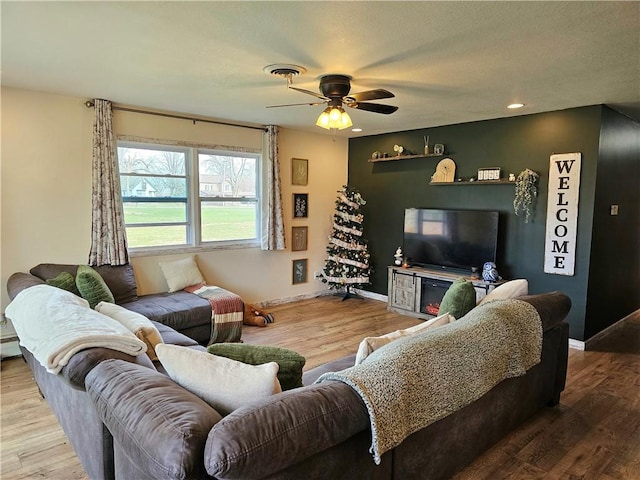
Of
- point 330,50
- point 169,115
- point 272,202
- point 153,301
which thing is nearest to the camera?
point 330,50

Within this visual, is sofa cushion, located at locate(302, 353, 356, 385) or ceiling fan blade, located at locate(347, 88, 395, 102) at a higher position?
ceiling fan blade, located at locate(347, 88, 395, 102)

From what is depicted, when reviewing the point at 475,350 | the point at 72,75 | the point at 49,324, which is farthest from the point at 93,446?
the point at 72,75

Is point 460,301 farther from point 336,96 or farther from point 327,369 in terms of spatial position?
point 336,96

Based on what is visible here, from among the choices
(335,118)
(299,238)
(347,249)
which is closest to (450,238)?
(347,249)

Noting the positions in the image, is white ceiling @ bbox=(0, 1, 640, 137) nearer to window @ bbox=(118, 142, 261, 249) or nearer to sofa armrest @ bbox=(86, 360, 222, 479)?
window @ bbox=(118, 142, 261, 249)

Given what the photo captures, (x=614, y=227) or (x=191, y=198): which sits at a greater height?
(x=191, y=198)

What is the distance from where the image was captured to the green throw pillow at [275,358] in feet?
6.16

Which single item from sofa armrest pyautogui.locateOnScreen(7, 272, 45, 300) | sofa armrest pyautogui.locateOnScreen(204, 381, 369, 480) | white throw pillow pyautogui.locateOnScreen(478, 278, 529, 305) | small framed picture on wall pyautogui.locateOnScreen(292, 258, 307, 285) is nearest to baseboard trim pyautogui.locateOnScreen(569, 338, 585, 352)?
white throw pillow pyautogui.locateOnScreen(478, 278, 529, 305)

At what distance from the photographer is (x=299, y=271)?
20.6 feet

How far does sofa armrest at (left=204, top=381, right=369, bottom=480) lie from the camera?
119 centimetres

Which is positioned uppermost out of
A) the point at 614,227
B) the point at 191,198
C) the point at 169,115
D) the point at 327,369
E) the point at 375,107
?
the point at 169,115

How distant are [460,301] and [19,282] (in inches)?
141

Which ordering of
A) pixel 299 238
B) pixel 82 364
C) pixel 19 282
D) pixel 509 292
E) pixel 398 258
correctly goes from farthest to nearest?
pixel 299 238, pixel 398 258, pixel 19 282, pixel 509 292, pixel 82 364

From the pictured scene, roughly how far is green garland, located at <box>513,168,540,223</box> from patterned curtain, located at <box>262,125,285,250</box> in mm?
2977
